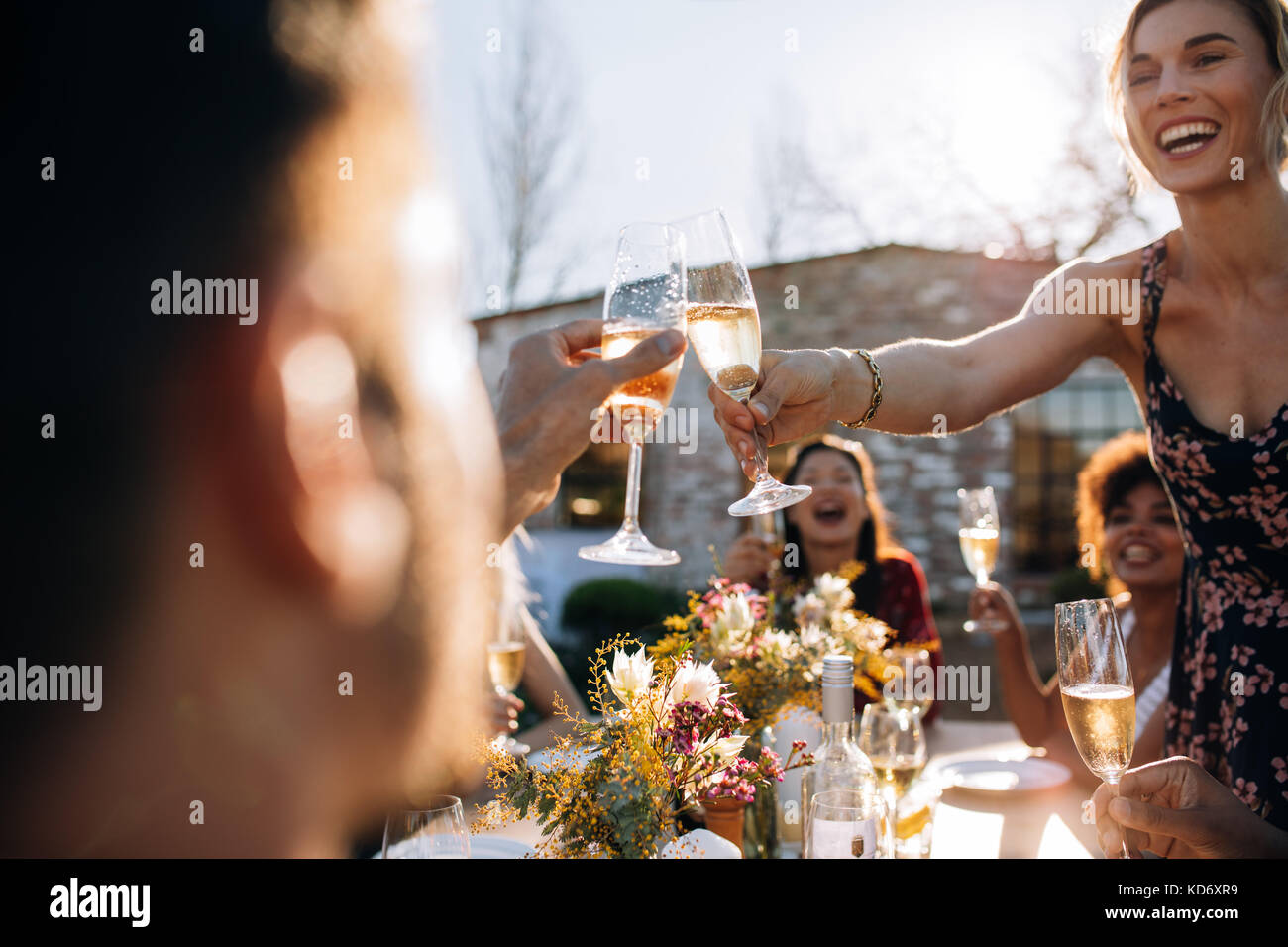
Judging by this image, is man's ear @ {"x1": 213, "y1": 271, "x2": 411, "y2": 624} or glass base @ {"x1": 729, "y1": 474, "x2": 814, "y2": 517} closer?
man's ear @ {"x1": 213, "y1": 271, "x2": 411, "y2": 624}

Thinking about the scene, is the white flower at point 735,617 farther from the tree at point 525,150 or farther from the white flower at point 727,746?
the tree at point 525,150

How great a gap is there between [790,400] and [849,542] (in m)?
2.97

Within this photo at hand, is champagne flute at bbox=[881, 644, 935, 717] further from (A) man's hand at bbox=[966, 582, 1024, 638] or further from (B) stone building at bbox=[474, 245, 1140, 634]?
(B) stone building at bbox=[474, 245, 1140, 634]

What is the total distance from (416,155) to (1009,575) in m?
11.8

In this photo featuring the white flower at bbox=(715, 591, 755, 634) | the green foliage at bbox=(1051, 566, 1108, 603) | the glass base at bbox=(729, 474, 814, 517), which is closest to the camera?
the glass base at bbox=(729, 474, 814, 517)

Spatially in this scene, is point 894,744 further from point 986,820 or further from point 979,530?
point 979,530

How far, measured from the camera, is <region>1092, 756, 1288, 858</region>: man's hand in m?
1.25

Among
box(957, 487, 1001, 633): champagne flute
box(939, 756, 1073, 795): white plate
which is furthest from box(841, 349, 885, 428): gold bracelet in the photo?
box(957, 487, 1001, 633): champagne flute

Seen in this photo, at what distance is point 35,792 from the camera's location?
0.81 metres

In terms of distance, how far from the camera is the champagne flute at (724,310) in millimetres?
1407

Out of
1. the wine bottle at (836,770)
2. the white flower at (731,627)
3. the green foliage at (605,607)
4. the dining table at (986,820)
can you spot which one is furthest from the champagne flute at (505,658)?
the green foliage at (605,607)

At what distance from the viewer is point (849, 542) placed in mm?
4484

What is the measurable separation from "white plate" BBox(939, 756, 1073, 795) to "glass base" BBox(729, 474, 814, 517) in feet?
4.57
